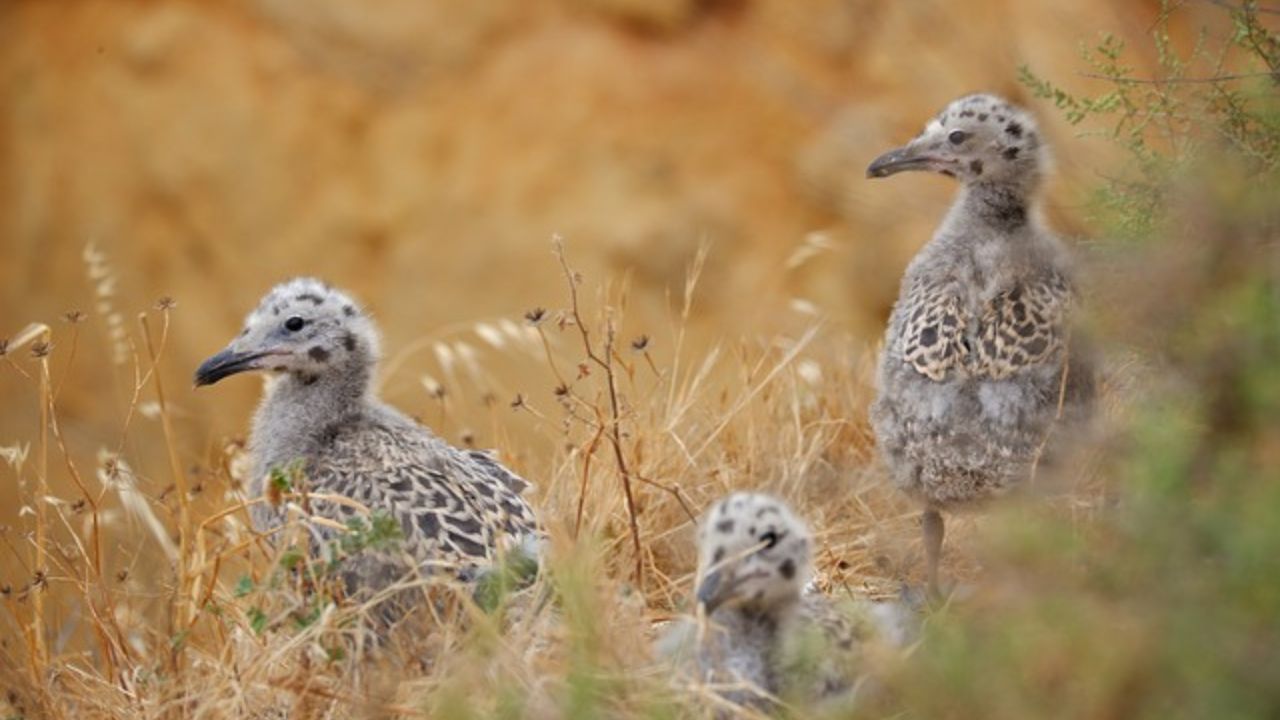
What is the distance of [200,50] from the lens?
13312 millimetres

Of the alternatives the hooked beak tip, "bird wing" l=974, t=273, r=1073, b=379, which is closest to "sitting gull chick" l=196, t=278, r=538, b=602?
the hooked beak tip

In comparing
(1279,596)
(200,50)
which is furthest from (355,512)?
(200,50)

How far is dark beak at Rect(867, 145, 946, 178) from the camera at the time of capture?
5.51 m

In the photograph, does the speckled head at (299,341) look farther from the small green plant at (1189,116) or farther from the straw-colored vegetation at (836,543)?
the small green plant at (1189,116)

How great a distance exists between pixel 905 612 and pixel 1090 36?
3994mm

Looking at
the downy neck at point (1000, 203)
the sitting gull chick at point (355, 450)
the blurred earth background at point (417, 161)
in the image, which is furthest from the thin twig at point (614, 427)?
the blurred earth background at point (417, 161)

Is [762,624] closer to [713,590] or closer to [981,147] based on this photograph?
[713,590]

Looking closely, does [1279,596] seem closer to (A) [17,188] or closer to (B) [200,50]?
(B) [200,50]

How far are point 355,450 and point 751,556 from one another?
1458 mm

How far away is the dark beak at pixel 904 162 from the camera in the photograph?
5512 millimetres

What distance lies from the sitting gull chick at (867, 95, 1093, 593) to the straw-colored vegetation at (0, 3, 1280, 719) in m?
0.14

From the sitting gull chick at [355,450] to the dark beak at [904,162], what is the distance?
3.91ft

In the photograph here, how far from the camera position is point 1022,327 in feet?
16.7

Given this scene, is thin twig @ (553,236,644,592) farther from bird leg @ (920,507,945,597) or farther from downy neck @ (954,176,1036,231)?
downy neck @ (954,176,1036,231)
